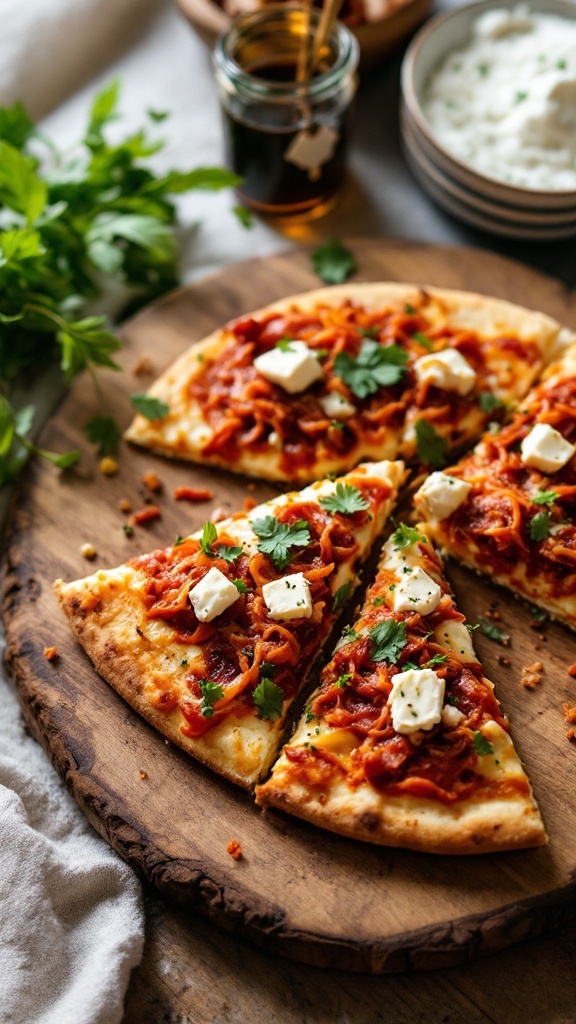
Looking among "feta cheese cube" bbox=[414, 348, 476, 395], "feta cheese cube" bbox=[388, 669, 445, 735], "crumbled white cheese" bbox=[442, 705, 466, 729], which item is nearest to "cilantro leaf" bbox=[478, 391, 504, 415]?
"feta cheese cube" bbox=[414, 348, 476, 395]

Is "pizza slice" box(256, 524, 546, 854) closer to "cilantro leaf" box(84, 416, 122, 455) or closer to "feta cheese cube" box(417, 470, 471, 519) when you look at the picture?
"feta cheese cube" box(417, 470, 471, 519)

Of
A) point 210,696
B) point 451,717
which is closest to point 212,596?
point 210,696

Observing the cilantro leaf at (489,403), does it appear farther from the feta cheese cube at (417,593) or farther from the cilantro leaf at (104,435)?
the cilantro leaf at (104,435)

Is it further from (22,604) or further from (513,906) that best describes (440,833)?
(22,604)

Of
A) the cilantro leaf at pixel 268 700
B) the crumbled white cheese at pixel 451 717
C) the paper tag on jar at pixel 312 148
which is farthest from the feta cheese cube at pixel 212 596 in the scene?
the paper tag on jar at pixel 312 148

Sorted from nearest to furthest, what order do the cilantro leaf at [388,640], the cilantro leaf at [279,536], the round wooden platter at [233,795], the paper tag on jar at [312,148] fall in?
the round wooden platter at [233,795] < the cilantro leaf at [388,640] < the cilantro leaf at [279,536] < the paper tag on jar at [312,148]
